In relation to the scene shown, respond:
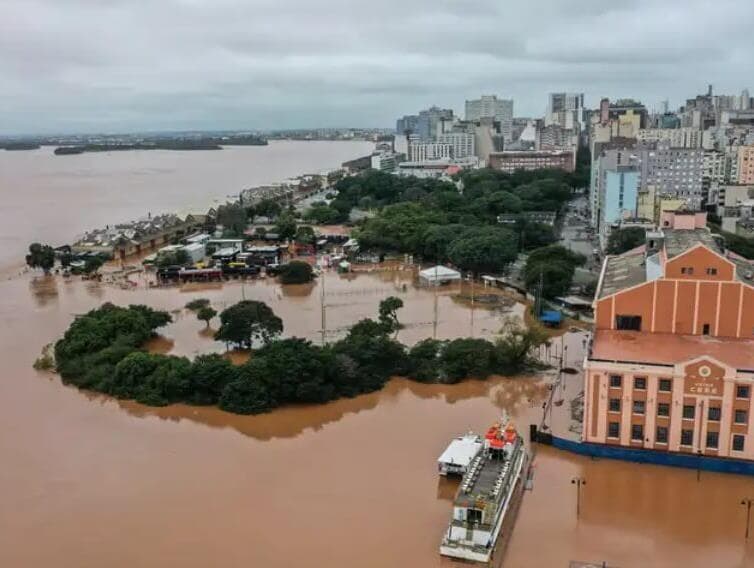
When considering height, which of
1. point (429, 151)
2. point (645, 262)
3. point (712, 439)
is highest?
→ point (429, 151)

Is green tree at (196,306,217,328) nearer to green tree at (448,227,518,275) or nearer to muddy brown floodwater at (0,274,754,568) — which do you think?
muddy brown floodwater at (0,274,754,568)

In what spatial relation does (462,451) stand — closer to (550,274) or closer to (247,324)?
(247,324)

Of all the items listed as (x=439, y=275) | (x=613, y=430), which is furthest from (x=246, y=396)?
(x=439, y=275)

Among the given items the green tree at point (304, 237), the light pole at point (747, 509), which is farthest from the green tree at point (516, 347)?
the green tree at point (304, 237)

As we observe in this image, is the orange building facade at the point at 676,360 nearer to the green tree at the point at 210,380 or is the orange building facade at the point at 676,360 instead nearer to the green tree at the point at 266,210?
the green tree at the point at 210,380

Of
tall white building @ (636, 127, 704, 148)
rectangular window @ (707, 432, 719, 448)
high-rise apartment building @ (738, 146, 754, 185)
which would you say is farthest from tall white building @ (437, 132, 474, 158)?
rectangular window @ (707, 432, 719, 448)

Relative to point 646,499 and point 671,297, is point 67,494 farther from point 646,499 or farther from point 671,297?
point 671,297
